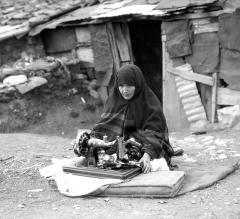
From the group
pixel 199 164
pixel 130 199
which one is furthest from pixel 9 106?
pixel 130 199

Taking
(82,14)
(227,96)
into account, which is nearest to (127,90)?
(227,96)

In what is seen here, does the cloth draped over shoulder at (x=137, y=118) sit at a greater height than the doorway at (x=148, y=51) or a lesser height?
greater

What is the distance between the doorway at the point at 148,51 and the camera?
1257cm

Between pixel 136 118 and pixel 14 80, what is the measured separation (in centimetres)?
636

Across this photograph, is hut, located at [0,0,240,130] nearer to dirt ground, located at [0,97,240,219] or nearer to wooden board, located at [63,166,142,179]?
dirt ground, located at [0,97,240,219]

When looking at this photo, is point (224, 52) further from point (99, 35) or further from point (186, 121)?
point (99, 35)

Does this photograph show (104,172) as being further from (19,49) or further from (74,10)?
(74,10)

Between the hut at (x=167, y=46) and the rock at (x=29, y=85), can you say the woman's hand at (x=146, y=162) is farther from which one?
the rock at (x=29, y=85)

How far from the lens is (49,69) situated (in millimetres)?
11664

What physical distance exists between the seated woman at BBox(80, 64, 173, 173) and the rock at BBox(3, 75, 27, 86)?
235 inches

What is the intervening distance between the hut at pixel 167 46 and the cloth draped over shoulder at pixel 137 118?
4.48 metres

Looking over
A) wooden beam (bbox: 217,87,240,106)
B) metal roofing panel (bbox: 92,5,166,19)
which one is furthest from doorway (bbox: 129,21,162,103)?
wooden beam (bbox: 217,87,240,106)

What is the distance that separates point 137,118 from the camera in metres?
5.52

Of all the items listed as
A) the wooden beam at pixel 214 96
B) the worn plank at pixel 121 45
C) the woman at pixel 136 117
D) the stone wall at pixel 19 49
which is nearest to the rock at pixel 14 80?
the stone wall at pixel 19 49
